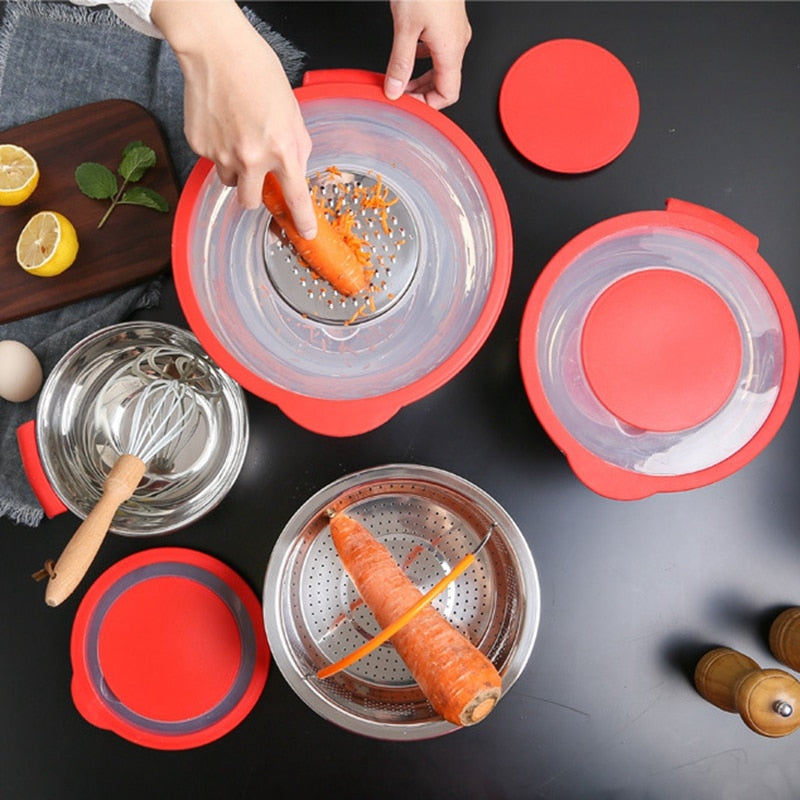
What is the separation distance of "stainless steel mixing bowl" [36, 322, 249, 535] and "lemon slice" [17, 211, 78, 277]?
0.40ft

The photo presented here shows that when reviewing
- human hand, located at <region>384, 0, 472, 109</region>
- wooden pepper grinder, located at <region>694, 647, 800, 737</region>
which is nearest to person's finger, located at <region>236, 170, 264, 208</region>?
human hand, located at <region>384, 0, 472, 109</region>

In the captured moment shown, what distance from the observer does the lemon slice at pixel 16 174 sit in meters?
1.06

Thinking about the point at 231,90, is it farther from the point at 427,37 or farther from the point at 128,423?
the point at 128,423

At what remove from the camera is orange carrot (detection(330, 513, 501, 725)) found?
0.86m

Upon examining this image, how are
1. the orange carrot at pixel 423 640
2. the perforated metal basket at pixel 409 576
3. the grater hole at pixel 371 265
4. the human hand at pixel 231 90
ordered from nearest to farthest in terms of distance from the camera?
the human hand at pixel 231 90 → the orange carrot at pixel 423 640 → the perforated metal basket at pixel 409 576 → the grater hole at pixel 371 265

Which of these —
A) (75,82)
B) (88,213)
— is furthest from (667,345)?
(75,82)

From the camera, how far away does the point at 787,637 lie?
1023mm

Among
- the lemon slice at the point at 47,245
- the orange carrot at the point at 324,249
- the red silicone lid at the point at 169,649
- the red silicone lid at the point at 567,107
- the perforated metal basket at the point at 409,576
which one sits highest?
the red silicone lid at the point at 567,107

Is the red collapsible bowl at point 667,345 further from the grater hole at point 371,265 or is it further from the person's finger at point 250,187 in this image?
the person's finger at point 250,187

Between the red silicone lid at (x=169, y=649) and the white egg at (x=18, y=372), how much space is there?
28 centimetres

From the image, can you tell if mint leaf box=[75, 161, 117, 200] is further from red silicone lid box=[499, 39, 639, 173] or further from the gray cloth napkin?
red silicone lid box=[499, 39, 639, 173]

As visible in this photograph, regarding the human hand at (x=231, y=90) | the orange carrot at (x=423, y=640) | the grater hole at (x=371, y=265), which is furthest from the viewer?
the grater hole at (x=371, y=265)

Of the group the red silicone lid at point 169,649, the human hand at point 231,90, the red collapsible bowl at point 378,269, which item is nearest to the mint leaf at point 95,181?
the red collapsible bowl at point 378,269

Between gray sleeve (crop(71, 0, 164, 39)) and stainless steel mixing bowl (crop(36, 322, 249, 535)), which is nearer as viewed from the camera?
gray sleeve (crop(71, 0, 164, 39))
